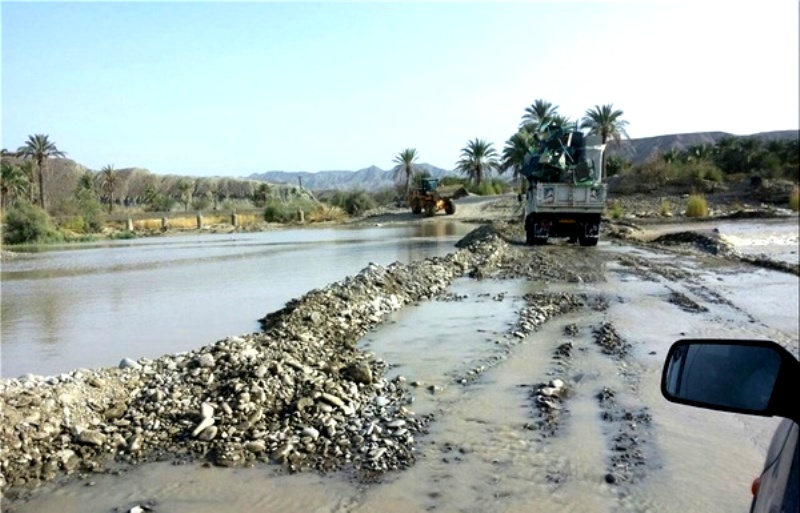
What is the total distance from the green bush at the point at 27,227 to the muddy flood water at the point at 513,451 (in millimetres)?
51410

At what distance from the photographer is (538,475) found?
5.21 meters

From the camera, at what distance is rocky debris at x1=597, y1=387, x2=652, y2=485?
17.0 ft

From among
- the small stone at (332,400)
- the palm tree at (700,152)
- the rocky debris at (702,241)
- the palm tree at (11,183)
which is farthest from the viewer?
the palm tree at (11,183)

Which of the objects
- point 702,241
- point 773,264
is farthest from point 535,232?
point 773,264

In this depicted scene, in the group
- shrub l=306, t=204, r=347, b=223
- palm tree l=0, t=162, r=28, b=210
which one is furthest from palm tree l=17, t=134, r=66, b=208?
shrub l=306, t=204, r=347, b=223

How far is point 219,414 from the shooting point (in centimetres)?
657

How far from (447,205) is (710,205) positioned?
74.4 ft

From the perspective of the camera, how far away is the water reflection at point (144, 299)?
11.6 meters

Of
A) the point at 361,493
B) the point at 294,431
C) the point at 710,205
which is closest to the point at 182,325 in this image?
the point at 294,431

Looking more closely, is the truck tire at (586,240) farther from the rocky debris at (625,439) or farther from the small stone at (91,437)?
the small stone at (91,437)

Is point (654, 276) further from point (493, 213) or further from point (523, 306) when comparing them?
point (493, 213)

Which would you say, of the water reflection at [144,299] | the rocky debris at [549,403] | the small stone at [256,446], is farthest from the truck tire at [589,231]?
the small stone at [256,446]

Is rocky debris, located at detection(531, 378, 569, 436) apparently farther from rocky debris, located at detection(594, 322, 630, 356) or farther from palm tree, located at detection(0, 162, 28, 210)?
palm tree, located at detection(0, 162, 28, 210)

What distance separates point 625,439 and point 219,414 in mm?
3972
